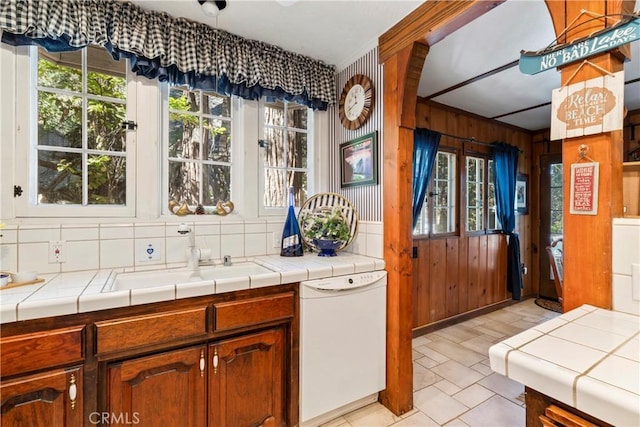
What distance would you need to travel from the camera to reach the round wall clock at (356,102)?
208 centimetres

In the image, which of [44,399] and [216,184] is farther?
[216,184]

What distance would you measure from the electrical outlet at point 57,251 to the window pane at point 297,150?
1518 mm

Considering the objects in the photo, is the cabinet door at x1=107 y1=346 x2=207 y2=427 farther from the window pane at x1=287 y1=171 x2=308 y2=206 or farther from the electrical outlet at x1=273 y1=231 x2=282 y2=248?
the window pane at x1=287 y1=171 x2=308 y2=206

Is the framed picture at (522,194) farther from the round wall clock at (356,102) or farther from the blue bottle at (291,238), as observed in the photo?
the blue bottle at (291,238)

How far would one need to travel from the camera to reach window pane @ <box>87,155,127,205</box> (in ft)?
5.70

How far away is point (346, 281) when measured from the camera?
1.73m

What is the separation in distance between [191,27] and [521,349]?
2.26 metres

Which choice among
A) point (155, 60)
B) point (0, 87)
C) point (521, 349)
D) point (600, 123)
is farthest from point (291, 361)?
point (0, 87)

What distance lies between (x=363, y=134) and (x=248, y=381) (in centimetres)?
172

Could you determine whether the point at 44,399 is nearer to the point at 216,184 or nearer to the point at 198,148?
the point at 216,184

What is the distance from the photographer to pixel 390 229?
1.91 meters

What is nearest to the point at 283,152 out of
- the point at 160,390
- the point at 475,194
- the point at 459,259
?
the point at 160,390

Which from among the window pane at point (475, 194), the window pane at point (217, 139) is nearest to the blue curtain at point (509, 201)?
the window pane at point (475, 194)

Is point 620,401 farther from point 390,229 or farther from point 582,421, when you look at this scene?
point 390,229
